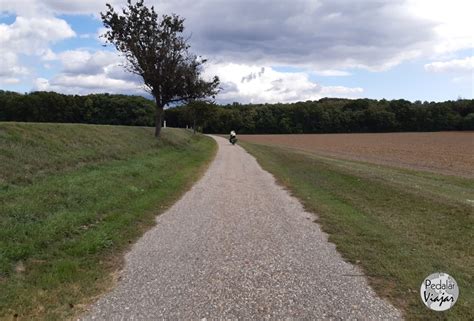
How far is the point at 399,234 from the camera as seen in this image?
8906 millimetres

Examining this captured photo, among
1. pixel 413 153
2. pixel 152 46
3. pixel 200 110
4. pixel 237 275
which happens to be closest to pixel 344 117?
pixel 200 110

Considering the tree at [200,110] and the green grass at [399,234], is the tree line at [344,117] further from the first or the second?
the green grass at [399,234]

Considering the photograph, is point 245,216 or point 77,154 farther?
point 77,154

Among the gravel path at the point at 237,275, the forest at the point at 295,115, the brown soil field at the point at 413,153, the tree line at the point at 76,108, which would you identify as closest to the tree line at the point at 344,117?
the forest at the point at 295,115

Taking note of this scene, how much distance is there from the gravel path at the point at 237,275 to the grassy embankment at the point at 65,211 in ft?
1.75

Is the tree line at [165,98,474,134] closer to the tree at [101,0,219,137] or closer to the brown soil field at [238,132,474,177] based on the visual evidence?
the brown soil field at [238,132,474,177]

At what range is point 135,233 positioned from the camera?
8.53 metres

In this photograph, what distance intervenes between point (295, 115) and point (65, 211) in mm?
120899

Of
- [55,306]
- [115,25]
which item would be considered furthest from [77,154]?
[115,25]

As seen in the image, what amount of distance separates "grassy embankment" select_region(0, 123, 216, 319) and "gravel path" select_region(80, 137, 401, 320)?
0.53 m

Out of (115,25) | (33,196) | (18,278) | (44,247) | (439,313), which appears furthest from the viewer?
(115,25)

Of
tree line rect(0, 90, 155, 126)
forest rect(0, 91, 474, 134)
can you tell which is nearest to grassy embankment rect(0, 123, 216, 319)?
tree line rect(0, 90, 155, 126)

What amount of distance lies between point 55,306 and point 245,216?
5.83 metres

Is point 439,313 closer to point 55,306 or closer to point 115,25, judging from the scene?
point 55,306
